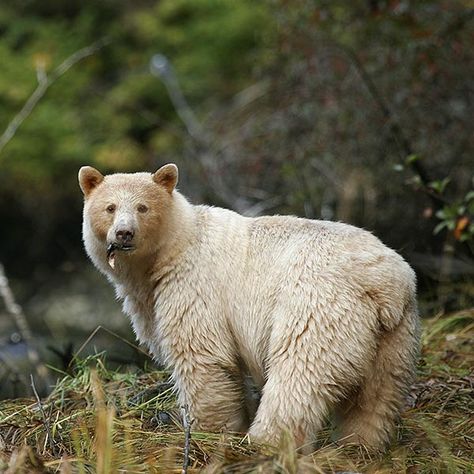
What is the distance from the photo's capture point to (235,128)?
13852mm

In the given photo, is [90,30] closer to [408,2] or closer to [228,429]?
[408,2]

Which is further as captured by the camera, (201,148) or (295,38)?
(201,148)

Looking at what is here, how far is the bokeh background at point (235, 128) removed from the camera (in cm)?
884

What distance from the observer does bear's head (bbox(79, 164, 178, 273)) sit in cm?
471

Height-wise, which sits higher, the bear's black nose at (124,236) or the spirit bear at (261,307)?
the bear's black nose at (124,236)

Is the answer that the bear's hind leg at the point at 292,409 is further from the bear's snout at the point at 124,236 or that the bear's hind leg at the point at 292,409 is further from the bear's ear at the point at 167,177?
the bear's ear at the point at 167,177

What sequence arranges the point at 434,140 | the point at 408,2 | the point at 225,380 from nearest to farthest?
the point at 225,380 < the point at 408,2 < the point at 434,140

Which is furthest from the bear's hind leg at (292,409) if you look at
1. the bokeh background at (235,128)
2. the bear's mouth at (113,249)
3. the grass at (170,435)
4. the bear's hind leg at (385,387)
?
the bokeh background at (235,128)

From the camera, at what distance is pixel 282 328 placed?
14.8 feet

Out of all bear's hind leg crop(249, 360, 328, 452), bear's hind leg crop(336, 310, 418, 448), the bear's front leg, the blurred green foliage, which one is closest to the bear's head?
the bear's front leg

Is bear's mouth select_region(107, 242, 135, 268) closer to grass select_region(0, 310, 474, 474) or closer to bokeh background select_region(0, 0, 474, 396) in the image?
grass select_region(0, 310, 474, 474)

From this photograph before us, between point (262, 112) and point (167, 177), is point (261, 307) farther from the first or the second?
point (262, 112)

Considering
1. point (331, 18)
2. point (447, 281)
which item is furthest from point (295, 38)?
point (447, 281)

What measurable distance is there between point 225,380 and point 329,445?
70 centimetres
